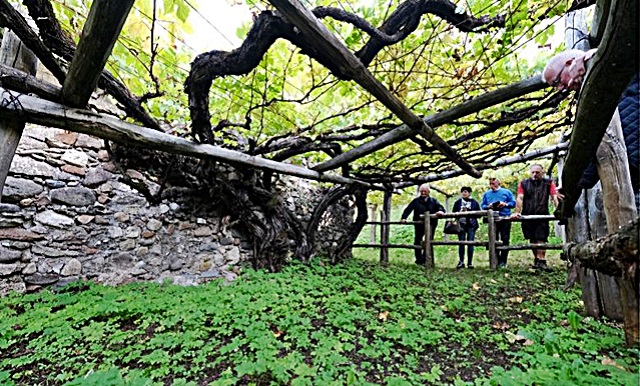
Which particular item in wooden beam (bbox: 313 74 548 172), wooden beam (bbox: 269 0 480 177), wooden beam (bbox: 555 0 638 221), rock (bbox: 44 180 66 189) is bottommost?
rock (bbox: 44 180 66 189)

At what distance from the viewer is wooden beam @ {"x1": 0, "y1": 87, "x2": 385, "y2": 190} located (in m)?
1.53

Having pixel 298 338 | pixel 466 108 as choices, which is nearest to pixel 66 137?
pixel 298 338

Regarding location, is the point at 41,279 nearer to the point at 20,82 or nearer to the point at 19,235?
the point at 19,235

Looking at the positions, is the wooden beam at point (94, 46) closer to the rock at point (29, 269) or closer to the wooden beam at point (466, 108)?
the rock at point (29, 269)

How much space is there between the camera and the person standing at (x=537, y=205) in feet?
15.1

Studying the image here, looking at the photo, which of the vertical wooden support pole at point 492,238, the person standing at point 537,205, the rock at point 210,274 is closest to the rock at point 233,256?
the rock at point 210,274

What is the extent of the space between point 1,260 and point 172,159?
1.70 metres

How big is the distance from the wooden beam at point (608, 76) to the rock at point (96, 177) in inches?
153

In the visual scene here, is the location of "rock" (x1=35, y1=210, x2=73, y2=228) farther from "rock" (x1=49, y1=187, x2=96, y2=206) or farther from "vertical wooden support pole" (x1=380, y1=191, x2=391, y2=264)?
"vertical wooden support pole" (x1=380, y1=191, x2=391, y2=264)

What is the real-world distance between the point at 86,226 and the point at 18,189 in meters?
0.61

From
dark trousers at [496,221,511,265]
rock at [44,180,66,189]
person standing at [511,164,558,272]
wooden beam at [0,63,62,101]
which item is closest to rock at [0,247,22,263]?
rock at [44,180,66,189]

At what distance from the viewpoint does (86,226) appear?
2.96 metres

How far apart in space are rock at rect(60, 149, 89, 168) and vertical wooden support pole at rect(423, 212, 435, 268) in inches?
210

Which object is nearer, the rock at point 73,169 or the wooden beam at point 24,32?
the wooden beam at point 24,32
